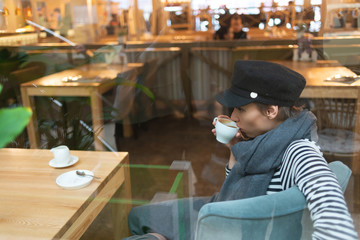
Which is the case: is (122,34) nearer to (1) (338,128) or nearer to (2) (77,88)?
(2) (77,88)

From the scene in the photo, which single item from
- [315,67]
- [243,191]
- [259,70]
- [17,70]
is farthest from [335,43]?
[17,70]

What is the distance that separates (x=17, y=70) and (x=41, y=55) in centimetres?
29

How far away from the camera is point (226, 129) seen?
0.81m

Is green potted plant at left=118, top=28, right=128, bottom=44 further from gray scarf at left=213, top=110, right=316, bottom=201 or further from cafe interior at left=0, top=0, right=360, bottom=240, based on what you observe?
gray scarf at left=213, top=110, right=316, bottom=201

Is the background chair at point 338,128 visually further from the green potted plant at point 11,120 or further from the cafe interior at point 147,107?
the green potted plant at point 11,120

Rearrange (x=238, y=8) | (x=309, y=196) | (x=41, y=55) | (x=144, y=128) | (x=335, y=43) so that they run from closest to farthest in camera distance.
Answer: (x=309, y=196), (x=335, y=43), (x=41, y=55), (x=238, y=8), (x=144, y=128)

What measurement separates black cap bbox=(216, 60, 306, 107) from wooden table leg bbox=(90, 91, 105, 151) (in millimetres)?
643

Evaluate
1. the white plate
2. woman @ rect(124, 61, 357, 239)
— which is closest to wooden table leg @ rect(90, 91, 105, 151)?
the white plate

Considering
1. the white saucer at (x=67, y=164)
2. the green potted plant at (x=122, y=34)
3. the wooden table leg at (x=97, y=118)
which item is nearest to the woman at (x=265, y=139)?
the white saucer at (x=67, y=164)

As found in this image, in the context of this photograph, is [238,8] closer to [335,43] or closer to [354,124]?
[335,43]

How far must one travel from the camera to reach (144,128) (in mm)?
2541

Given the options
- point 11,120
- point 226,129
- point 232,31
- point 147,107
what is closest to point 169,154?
point 147,107

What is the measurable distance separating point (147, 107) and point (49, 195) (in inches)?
68.4

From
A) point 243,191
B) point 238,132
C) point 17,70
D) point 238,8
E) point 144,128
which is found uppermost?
point 238,8
